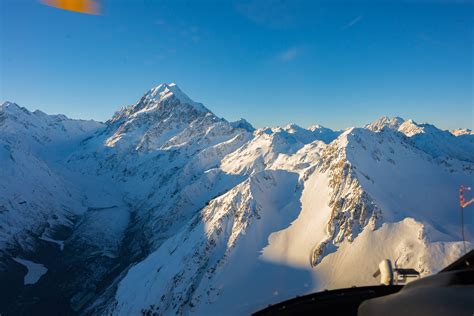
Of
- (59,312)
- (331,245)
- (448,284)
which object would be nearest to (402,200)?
(331,245)

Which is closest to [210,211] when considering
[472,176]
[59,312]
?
[472,176]

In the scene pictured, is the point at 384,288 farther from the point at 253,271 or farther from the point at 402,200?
the point at 402,200

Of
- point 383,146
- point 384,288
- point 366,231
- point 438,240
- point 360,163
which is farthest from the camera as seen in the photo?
point 383,146

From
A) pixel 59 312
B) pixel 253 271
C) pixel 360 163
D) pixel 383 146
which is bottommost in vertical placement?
pixel 59 312

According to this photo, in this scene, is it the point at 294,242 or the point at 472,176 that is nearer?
the point at 294,242

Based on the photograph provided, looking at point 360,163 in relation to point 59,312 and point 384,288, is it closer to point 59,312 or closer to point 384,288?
point 384,288

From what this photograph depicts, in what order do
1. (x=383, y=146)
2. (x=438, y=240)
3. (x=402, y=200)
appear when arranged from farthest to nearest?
(x=383, y=146)
(x=402, y=200)
(x=438, y=240)

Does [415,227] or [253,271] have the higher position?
[415,227]

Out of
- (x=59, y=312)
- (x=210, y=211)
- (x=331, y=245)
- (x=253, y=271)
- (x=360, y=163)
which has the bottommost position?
(x=59, y=312)

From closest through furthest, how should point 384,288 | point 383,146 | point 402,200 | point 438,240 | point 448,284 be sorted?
1. point 448,284
2. point 384,288
3. point 438,240
4. point 402,200
5. point 383,146
